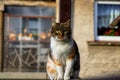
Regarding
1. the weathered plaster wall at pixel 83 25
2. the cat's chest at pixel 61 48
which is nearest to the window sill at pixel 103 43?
the weathered plaster wall at pixel 83 25

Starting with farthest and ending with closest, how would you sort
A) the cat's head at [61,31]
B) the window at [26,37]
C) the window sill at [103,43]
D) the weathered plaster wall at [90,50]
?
the window at [26,37], the weathered plaster wall at [90,50], the window sill at [103,43], the cat's head at [61,31]

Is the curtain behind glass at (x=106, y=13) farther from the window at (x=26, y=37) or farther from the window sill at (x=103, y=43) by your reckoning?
the window at (x=26, y=37)

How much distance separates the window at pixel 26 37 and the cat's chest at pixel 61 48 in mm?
5360

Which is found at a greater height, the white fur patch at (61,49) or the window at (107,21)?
the window at (107,21)

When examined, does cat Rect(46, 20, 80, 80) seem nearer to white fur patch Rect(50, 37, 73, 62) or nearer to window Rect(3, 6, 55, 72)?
white fur patch Rect(50, 37, 73, 62)

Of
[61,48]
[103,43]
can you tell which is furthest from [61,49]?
[103,43]

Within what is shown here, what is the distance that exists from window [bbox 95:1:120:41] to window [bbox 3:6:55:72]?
46.5 inches

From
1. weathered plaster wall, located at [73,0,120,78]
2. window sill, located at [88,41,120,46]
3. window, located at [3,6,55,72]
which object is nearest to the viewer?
window sill, located at [88,41,120,46]

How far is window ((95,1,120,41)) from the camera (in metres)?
11.3

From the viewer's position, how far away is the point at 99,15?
1141cm

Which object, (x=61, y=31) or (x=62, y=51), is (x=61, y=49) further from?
(x=61, y=31)

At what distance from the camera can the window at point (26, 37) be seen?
11398 millimetres

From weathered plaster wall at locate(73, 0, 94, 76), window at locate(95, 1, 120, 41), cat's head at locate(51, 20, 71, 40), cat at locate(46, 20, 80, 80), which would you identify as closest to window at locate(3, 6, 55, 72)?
weathered plaster wall at locate(73, 0, 94, 76)

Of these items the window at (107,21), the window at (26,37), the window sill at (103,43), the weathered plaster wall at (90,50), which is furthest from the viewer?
the window at (26,37)
